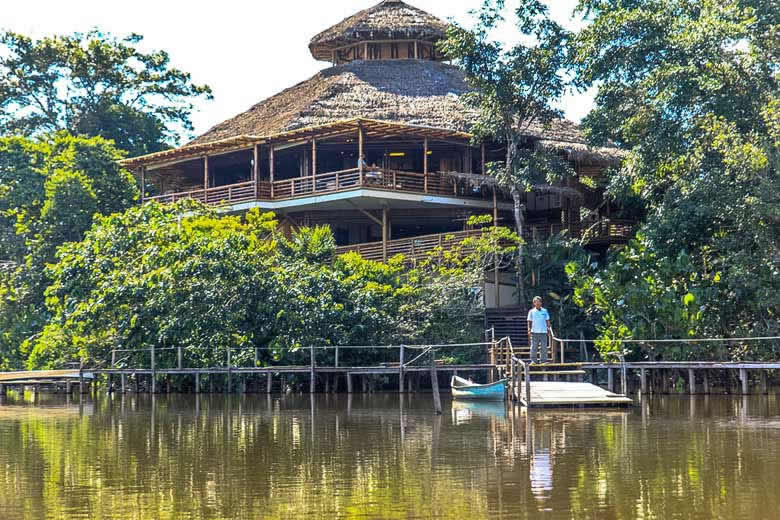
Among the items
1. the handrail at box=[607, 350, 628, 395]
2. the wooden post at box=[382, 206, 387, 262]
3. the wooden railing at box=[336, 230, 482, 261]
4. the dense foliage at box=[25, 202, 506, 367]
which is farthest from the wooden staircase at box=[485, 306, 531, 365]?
the handrail at box=[607, 350, 628, 395]

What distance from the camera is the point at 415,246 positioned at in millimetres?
35094

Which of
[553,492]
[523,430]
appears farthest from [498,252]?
[553,492]

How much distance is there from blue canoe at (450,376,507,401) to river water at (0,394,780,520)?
527 mm

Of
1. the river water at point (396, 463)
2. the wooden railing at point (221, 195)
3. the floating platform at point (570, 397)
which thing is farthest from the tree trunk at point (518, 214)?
the floating platform at point (570, 397)

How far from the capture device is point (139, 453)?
17.5 metres

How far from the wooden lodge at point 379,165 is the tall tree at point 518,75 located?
1.10 metres

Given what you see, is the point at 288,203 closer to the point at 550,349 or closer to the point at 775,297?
the point at 550,349

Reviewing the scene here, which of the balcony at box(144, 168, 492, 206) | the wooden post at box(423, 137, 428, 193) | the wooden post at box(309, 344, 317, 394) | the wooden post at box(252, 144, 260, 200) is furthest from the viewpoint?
the wooden post at box(252, 144, 260, 200)

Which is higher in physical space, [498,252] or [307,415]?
[498,252]

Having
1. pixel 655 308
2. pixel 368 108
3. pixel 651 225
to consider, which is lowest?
pixel 655 308

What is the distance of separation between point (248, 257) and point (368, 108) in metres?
9.42

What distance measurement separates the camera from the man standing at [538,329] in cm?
2556

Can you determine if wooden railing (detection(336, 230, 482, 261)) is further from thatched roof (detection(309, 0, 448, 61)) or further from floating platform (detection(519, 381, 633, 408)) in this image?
thatched roof (detection(309, 0, 448, 61))

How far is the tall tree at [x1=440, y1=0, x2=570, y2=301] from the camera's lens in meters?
33.9
